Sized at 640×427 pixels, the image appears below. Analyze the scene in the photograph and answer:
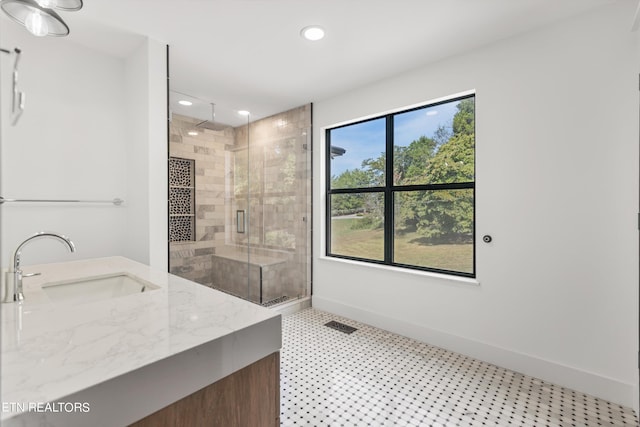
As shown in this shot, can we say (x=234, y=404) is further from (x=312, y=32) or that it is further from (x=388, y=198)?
(x=388, y=198)

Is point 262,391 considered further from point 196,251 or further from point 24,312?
point 196,251

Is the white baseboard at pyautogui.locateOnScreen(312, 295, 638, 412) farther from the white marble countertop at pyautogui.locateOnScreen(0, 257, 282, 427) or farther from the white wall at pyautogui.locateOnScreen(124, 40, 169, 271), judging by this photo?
the white wall at pyautogui.locateOnScreen(124, 40, 169, 271)

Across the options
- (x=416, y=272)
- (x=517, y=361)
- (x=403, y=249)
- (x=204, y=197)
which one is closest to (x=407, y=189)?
(x=403, y=249)

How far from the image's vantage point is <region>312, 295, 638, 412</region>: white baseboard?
176 cm

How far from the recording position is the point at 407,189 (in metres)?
2.75

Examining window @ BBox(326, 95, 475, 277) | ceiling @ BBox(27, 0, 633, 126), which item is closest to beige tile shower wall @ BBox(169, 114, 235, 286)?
ceiling @ BBox(27, 0, 633, 126)

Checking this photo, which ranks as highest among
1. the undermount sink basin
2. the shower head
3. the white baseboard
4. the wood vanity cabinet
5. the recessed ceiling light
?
the recessed ceiling light

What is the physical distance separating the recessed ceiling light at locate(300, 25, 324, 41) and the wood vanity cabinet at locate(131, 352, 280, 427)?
197 centimetres

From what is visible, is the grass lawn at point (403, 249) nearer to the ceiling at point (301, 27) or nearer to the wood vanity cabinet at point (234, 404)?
the ceiling at point (301, 27)

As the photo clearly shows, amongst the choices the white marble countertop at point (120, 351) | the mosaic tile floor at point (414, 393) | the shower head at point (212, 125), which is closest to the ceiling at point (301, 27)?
the shower head at point (212, 125)

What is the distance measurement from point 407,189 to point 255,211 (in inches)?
66.1

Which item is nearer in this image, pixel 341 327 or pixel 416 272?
pixel 416 272

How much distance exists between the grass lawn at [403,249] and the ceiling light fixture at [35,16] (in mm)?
2580

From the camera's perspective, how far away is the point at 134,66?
2.20 m
